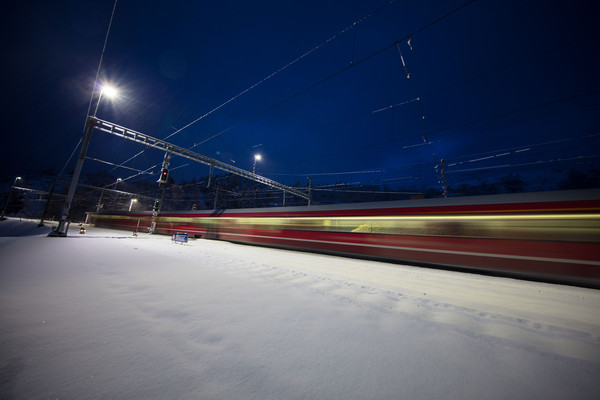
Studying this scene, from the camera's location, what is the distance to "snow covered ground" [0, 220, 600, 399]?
1091 millimetres

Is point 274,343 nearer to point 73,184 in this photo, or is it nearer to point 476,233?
point 476,233

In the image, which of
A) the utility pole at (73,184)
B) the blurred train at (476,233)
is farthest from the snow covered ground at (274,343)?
the utility pole at (73,184)

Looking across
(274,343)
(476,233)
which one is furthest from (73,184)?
(476,233)

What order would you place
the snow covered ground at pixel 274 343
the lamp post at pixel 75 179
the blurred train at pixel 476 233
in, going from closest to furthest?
the snow covered ground at pixel 274 343 → the blurred train at pixel 476 233 → the lamp post at pixel 75 179

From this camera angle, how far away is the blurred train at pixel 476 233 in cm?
437

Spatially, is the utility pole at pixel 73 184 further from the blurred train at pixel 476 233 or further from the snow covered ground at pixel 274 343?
the blurred train at pixel 476 233

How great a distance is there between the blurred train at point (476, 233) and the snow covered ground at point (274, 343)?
2.36 m

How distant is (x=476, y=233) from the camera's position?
5414mm

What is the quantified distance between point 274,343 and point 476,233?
20.6 ft

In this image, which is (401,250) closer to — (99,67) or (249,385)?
(249,385)

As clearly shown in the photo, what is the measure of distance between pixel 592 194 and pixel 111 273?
9.46 metres

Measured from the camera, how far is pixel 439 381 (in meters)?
1.23

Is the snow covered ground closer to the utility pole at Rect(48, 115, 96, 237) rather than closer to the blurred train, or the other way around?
the blurred train

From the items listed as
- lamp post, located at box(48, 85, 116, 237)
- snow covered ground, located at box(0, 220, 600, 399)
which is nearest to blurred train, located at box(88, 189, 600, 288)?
snow covered ground, located at box(0, 220, 600, 399)
